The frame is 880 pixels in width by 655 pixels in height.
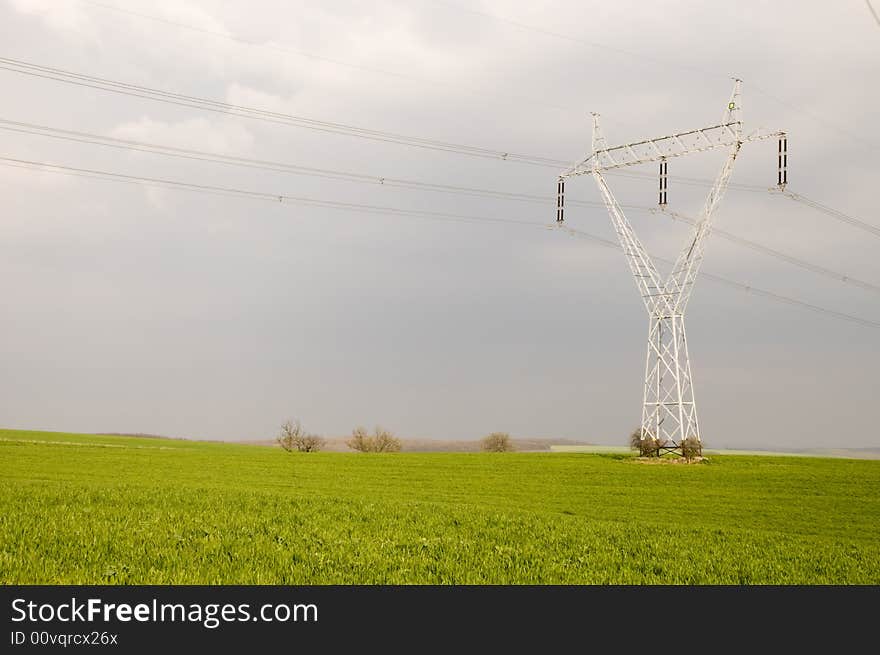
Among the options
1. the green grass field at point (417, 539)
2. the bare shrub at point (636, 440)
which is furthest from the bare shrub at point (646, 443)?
the green grass field at point (417, 539)

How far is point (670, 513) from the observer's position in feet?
98.1

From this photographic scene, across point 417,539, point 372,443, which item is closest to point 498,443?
point 372,443

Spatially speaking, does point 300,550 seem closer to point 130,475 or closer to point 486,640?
point 486,640

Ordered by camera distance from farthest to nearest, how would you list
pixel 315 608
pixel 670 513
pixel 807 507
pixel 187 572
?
1. pixel 807 507
2. pixel 670 513
3. pixel 187 572
4. pixel 315 608

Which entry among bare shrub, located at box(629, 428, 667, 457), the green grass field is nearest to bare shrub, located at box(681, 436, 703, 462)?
bare shrub, located at box(629, 428, 667, 457)

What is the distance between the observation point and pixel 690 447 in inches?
2058

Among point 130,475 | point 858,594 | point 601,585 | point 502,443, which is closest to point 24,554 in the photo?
point 601,585

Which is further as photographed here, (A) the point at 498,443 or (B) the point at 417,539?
(A) the point at 498,443

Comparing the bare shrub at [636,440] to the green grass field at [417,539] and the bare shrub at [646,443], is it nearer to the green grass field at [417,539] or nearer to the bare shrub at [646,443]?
the bare shrub at [646,443]

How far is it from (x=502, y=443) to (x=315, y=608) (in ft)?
277

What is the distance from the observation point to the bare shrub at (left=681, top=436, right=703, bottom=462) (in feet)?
171

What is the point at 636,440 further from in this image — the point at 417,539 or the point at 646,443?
the point at 417,539

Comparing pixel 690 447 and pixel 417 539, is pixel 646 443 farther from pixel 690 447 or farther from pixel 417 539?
pixel 417 539

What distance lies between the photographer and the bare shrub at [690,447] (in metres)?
52.0
